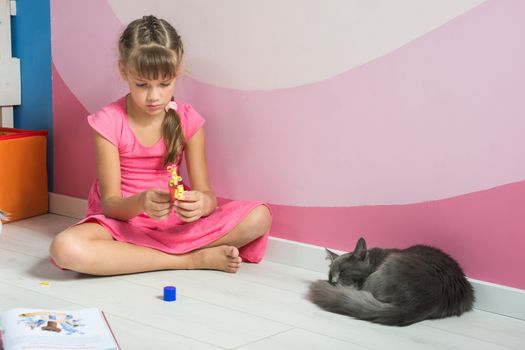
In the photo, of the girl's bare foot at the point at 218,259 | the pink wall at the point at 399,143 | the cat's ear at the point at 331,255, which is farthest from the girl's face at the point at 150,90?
the cat's ear at the point at 331,255

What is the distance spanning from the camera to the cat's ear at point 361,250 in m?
1.60

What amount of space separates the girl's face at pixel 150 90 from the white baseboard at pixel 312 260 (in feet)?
1.53

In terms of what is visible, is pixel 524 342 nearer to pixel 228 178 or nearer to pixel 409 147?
pixel 409 147

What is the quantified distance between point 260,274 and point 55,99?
95 cm

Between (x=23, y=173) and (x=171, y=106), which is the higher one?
(x=171, y=106)

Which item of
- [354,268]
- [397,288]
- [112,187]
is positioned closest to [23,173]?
[112,187]

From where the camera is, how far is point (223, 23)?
190cm

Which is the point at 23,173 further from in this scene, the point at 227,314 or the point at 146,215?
the point at 227,314

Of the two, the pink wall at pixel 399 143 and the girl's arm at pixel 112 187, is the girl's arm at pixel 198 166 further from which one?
the girl's arm at pixel 112 187

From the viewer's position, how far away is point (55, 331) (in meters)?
1.19

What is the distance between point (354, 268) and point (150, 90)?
62 centimetres

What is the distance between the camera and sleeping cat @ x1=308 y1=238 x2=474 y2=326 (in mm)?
1454

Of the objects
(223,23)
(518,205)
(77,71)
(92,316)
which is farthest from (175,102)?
(518,205)

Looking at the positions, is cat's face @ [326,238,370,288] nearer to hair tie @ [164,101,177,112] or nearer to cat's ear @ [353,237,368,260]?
cat's ear @ [353,237,368,260]
